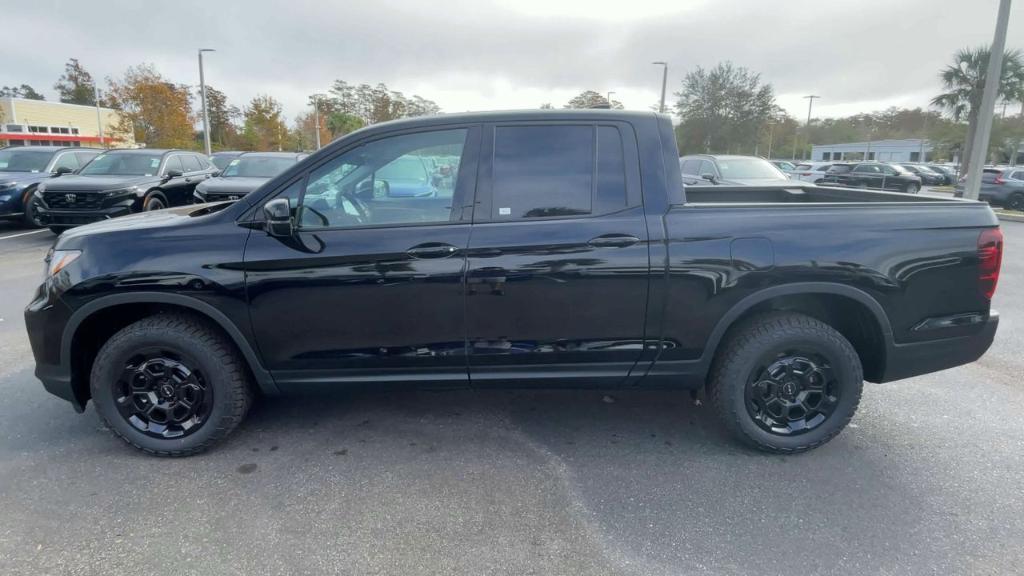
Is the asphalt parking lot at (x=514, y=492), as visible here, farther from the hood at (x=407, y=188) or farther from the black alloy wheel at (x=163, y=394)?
the hood at (x=407, y=188)

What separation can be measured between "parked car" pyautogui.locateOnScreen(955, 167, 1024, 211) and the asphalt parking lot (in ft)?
66.5

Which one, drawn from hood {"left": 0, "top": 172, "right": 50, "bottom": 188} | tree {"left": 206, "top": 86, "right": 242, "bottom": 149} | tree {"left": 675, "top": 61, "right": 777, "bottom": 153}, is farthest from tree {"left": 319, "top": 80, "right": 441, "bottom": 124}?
hood {"left": 0, "top": 172, "right": 50, "bottom": 188}

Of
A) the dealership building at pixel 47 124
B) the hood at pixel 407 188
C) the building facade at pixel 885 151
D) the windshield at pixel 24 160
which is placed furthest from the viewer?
the building facade at pixel 885 151

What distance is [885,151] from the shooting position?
2908 inches

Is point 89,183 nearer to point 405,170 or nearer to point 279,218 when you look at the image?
point 279,218

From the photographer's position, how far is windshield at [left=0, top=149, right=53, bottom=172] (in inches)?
502

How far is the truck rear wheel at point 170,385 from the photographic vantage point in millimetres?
3156

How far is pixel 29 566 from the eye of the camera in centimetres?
241

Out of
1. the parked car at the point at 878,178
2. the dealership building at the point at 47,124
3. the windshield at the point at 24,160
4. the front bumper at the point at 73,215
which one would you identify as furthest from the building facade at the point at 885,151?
the dealership building at the point at 47,124

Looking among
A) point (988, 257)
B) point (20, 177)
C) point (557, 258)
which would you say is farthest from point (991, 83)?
point (20, 177)

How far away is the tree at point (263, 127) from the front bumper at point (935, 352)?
163ft

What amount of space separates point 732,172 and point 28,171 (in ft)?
49.3

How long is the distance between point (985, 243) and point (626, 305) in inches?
76.3

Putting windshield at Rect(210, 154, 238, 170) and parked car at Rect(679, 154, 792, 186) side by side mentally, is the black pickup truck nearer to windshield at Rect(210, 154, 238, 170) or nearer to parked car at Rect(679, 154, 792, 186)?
parked car at Rect(679, 154, 792, 186)
